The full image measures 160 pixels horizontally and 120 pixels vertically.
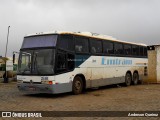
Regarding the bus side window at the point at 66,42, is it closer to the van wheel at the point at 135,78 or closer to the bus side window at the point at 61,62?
the bus side window at the point at 61,62

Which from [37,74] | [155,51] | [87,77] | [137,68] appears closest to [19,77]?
[37,74]

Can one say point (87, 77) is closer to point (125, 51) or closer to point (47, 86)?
point (47, 86)

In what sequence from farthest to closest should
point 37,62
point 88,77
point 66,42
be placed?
1. point 88,77
2. point 66,42
3. point 37,62

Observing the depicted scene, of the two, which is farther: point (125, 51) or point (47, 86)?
point (125, 51)

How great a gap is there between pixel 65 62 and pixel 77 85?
173 cm

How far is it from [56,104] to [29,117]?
3.29 metres

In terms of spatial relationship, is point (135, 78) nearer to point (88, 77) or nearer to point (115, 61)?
point (115, 61)

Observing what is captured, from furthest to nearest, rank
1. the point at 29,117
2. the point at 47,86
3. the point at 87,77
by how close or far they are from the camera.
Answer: the point at 87,77 < the point at 47,86 < the point at 29,117

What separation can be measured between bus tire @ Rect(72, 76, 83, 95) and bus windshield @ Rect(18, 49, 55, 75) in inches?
81.1

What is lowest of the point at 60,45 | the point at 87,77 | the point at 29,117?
the point at 29,117

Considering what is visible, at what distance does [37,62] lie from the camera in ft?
50.8

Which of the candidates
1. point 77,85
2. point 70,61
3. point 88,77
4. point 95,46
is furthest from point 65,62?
point 95,46

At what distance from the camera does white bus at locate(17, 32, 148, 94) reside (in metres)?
15.2

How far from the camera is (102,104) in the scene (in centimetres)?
1323
